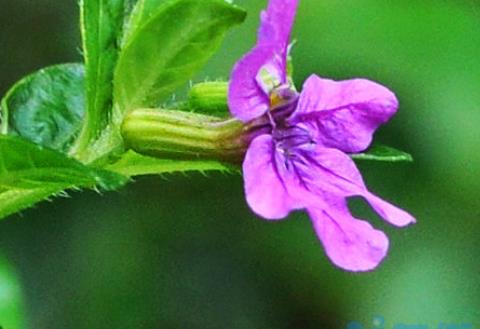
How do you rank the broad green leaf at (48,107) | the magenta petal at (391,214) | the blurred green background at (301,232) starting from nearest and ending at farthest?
the magenta petal at (391,214)
the broad green leaf at (48,107)
the blurred green background at (301,232)

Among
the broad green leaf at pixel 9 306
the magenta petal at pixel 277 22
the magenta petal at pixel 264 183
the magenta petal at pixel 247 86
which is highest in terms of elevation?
the magenta petal at pixel 277 22

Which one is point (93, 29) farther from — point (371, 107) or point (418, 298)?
point (418, 298)

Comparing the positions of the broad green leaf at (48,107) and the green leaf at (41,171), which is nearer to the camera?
the green leaf at (41,171)

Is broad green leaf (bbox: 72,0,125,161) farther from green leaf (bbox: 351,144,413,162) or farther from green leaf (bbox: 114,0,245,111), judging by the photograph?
green leaf (bbox: 351,144,413,162)

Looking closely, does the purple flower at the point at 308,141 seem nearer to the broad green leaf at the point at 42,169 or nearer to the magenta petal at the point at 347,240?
the magenta petal at the point at 347,240

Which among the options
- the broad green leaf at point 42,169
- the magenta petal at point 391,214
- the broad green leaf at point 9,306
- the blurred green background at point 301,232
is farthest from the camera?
the blurred green background at point 301,232

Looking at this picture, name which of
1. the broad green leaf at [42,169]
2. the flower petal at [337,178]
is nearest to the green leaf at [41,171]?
the broad green leaf at [42,169]

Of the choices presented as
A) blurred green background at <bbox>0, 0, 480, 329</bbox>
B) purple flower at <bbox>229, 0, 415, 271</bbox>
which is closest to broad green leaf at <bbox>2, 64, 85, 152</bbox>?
purple flower at <bbox>229, 0, 415, 271</bbox>
